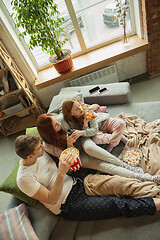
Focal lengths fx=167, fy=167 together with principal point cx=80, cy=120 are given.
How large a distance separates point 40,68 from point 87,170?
2.12m

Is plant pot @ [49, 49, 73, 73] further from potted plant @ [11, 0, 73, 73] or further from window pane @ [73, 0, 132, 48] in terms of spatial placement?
window pane @ [73, 0, 132, 48]

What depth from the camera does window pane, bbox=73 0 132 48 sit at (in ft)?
8.21

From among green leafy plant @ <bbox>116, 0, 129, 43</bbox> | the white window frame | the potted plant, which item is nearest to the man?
the potted plant

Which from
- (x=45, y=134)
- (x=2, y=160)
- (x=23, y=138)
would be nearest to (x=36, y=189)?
(x=23, y=138)

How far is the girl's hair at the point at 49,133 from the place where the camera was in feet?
5.11

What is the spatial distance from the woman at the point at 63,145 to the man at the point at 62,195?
0.20 m

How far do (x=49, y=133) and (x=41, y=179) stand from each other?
16.5 inches

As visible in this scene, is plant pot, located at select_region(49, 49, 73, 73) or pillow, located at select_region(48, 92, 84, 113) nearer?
pillow, located at select_region(48, 92, 84, 113)

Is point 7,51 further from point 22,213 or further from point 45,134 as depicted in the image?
point 22,213

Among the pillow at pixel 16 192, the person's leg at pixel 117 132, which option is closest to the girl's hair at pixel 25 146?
the pillow at pixel 16 192

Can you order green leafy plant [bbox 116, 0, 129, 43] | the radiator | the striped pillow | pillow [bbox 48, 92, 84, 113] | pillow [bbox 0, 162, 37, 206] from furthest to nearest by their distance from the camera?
the radiator
green leafy plant [bbox 116, 0, 129, 43]
pillow [bbox 48, 92, 84, 113]
pillow [bbox 0, 162, 37, 206]
the striped pillow

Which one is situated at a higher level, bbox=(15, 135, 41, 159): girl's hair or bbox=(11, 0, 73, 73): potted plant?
bbox=(11, 0, 73, 73): potted plant

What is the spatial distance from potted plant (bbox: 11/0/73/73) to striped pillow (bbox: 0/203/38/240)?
1.99 metres

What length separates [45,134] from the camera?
63.0 inches
